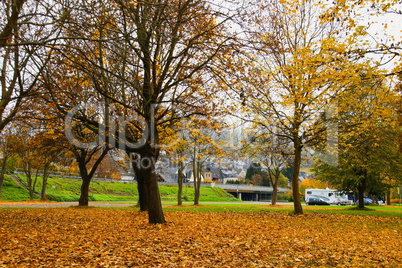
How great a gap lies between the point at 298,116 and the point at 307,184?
2453 inches

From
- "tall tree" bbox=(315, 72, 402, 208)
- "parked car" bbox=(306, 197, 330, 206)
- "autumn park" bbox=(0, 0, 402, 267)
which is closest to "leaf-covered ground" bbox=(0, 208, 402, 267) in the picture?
"autumn park" bbox=(0, 0, 402, 267)

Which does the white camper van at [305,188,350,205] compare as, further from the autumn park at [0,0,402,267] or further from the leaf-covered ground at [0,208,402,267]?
the leaf-covered ground at [0,208,402,267]

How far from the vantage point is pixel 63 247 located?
812 cm

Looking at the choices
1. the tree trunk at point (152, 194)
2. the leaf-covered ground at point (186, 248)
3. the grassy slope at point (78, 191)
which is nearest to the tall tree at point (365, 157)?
the leaf-covered ground at point (186, 248)

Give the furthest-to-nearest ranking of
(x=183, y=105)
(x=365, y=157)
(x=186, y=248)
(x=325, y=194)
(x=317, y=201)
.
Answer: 1. (x=325, y=194)
2. (x=317, y=201)
3. (x=365, y=157)
4. (x=183, y=105)
5. (x=186, y=248)

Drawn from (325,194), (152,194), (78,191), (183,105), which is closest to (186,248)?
(152,194)

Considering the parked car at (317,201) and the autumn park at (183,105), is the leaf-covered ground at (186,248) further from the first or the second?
the parked car at (317,201)

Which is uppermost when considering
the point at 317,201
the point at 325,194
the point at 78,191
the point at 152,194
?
the point at 152,194

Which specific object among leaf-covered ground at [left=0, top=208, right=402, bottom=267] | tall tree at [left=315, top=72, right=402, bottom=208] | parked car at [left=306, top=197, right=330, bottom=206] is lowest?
parked car at [left=306, top=197, right=330, bottom=206]

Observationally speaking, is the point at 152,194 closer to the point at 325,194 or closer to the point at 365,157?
the point at 365,157

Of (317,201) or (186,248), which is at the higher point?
(186,248)

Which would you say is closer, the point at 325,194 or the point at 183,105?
the point at 183,105

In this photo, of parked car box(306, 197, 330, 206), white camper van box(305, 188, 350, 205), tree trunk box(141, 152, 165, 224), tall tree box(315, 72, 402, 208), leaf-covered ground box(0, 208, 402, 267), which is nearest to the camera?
leaf-covered ground box(0, 208, 402, 267)

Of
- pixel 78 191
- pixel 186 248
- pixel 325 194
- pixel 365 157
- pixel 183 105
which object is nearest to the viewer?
pixel 186 248
